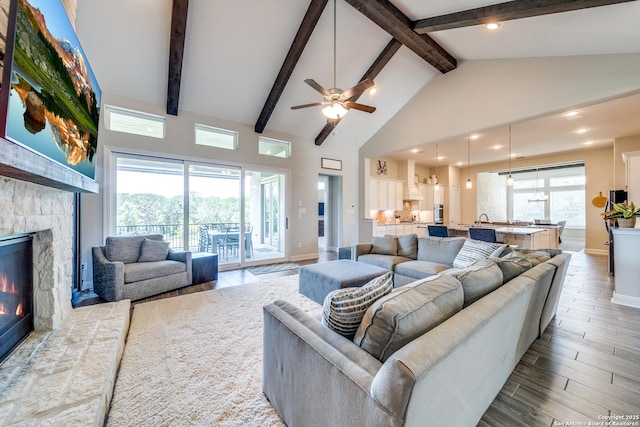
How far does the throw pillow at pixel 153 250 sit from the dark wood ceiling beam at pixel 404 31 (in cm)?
462

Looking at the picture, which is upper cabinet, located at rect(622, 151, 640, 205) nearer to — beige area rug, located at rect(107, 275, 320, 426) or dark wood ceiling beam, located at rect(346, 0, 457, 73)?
dark wood ceiling beam, located at rect(346, 0, 457, 73)

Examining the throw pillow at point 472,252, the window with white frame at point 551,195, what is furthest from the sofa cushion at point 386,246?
the window with white frame at point 551,195

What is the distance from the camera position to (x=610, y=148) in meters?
6.93

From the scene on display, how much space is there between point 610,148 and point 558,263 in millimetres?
7699

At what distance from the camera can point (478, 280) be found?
1539 millimetres

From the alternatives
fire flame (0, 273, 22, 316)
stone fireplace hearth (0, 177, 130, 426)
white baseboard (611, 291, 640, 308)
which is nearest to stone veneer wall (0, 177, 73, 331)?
stone fireplace hearth (0, 177, 130, 426)

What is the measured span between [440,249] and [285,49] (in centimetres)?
415

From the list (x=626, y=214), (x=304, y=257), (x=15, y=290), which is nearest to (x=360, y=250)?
(x=304, y=257)

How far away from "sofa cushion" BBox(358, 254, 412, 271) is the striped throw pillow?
2.52 metres

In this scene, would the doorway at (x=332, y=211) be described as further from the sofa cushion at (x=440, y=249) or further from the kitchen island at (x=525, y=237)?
the kitchen island at (x=525, y=237)

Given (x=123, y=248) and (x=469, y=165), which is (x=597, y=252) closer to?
(x=469, y=165)

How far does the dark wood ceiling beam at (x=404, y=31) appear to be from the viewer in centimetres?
363

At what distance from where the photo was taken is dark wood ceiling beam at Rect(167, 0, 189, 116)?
10.7ft

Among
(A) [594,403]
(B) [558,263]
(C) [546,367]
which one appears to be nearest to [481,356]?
(A) [594,403]
